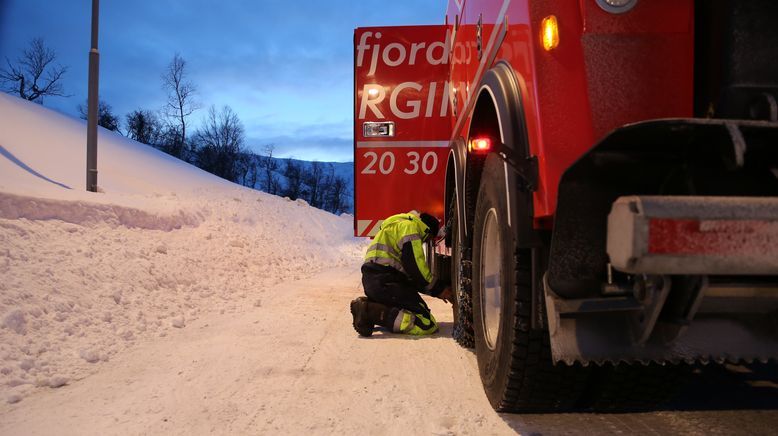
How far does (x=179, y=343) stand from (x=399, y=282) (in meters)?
1.96

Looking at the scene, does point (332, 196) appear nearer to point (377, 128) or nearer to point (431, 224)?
point (377, 128)

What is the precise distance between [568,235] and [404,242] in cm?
311

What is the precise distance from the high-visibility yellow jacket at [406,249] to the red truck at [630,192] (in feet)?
7.76

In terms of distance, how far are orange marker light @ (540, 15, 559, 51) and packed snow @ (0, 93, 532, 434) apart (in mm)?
1711

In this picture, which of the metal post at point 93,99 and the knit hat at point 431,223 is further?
the metal post at point 93,99

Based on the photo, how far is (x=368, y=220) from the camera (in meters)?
5.98

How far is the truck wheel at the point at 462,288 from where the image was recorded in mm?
3679

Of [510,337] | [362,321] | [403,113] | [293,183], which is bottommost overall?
[362,321]

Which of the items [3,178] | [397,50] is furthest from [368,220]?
[3,178]

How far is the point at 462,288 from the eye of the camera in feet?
12.8

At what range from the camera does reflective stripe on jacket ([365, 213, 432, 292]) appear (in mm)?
5016

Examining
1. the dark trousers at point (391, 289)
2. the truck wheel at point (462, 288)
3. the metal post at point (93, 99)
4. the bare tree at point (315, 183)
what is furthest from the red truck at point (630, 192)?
the bare tree at point (315, 183)

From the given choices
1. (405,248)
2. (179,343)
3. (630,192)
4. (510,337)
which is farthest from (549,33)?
(179,343)

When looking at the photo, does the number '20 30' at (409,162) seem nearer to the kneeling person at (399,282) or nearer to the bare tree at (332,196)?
the kneeling person at (399,282)
